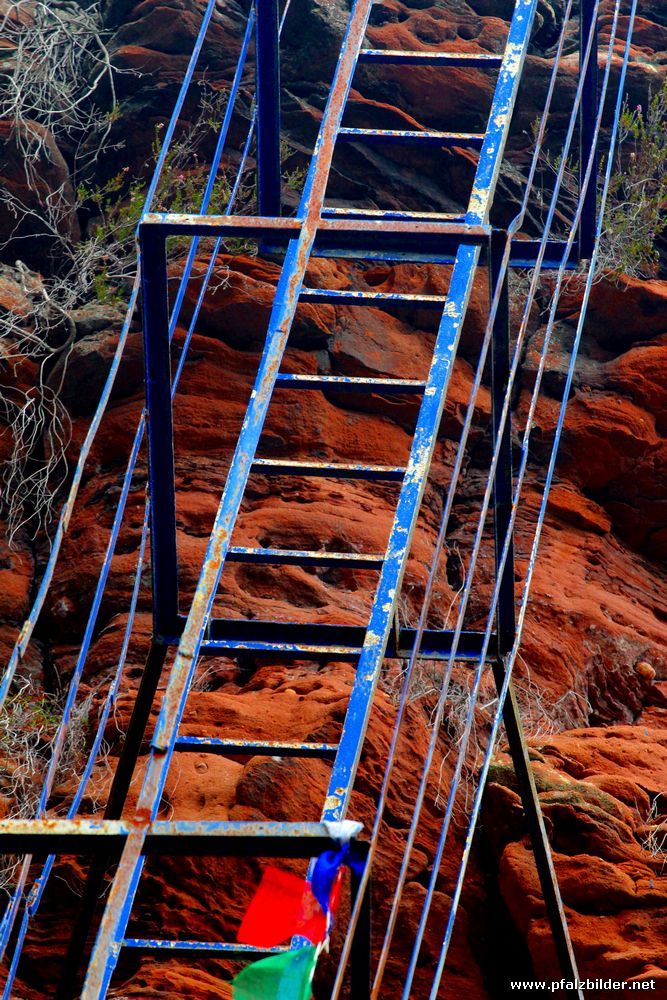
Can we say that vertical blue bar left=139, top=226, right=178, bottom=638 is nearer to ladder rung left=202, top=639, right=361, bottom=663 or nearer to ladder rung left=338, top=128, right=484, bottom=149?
ladder rung left=202, top=639, right=361, bottom=663

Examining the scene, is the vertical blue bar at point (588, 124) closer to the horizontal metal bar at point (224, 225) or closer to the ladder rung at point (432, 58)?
the ladder rung at point (432, 58)

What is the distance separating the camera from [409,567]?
21.9ft

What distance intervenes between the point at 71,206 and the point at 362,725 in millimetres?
6608

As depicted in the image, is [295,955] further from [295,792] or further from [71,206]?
[71,206]

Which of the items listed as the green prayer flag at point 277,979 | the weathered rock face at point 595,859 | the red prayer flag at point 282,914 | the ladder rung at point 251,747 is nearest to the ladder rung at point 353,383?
the ladder rung at point 251,747

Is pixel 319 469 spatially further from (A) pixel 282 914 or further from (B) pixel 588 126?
(B) pixel 588 126

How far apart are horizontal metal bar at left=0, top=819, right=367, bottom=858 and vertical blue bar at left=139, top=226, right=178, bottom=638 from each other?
72.7 inches

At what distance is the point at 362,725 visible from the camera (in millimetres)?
2641

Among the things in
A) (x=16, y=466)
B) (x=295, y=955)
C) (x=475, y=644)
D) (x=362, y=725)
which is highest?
(x=16, y=466)

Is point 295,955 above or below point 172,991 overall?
above

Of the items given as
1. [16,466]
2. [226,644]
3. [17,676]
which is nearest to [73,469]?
[16,466]

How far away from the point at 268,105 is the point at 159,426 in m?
1.26

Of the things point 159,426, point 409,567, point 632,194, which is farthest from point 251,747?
point 632,194

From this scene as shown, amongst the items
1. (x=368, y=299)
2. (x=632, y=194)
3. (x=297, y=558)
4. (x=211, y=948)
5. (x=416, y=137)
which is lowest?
(x=211, y=948)
